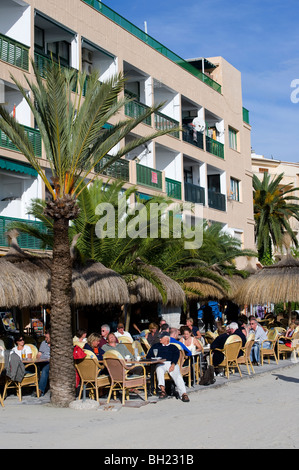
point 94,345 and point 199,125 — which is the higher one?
point 199,125

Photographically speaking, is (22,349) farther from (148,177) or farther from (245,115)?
(245,115)

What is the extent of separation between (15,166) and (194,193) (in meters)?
14.5

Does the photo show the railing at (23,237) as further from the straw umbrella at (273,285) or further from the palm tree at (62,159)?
the palm tree at (62,159)

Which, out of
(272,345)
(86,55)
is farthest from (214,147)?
(272,345)

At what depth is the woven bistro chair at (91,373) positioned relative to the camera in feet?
41.8

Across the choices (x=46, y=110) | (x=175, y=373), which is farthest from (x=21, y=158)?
(x=175, y=373)

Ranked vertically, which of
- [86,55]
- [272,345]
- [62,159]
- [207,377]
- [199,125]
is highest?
[86,55]

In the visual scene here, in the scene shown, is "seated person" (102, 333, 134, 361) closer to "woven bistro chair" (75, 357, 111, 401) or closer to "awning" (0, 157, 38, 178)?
"woven bistro chair" (75, 357, 111, 401)

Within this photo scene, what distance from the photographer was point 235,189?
132 feet

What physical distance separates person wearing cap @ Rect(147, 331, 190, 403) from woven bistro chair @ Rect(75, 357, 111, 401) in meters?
1.03

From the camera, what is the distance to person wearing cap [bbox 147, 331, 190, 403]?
13.0 metres

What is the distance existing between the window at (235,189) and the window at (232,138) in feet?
6.76

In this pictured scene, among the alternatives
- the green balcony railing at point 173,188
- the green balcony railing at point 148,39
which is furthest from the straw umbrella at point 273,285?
the green balcony railing at point 148,39

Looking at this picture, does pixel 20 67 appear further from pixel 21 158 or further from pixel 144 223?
pixel 144 223
